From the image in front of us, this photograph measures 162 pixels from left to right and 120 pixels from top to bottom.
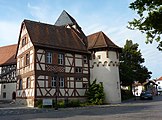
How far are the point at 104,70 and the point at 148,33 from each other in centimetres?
2661

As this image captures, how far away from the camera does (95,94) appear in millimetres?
31656

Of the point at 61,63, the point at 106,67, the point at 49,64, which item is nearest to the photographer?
the point at 49,64

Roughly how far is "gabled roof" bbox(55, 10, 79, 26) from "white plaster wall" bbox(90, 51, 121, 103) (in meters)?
9.06

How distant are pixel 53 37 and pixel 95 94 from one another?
9.55 meters

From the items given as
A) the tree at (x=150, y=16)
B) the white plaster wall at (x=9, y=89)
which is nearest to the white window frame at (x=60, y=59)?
the white plaster wall at (x=9, y=89)

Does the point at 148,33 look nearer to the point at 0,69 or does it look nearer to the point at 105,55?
the point at 105,55

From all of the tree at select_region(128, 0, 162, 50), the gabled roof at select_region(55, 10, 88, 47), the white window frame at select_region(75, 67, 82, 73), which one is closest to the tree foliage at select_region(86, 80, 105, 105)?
the white window frame at select_region(75, 67, 82, 73)

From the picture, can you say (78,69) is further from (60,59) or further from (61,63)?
(60,59)

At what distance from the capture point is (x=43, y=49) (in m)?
29.8

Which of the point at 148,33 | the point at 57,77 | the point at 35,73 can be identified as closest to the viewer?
the point at 148,33

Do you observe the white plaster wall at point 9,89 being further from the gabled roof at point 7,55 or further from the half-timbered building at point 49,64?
the half-timbered building at point 49,64

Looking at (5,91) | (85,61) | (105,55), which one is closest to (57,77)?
(85,61)

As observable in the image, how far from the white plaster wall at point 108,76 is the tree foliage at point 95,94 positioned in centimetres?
142

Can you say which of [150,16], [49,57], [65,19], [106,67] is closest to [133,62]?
[106,67]
